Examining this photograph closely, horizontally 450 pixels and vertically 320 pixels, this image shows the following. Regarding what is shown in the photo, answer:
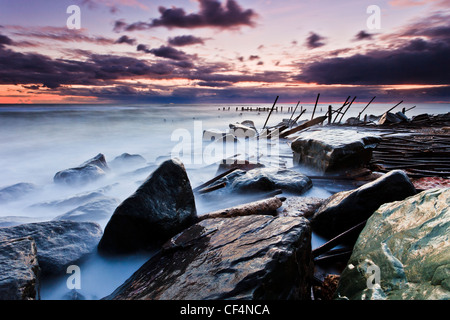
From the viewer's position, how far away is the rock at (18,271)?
1.71m

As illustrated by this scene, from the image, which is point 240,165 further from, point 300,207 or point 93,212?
point 93,212

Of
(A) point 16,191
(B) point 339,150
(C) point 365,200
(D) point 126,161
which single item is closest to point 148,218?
(C) point 365,200

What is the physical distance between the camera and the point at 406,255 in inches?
60.2

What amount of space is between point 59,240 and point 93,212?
6.15 ft

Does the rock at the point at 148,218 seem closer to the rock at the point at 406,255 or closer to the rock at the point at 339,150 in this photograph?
the rock at the point at 406,255

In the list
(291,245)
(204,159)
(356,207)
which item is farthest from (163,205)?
(204,159)

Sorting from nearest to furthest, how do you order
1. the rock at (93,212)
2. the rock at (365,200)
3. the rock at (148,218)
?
the rock at (365,200)
the rock at (148,218)
the rock at (93,212)

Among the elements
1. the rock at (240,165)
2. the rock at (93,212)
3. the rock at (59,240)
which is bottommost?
the rock at (93,212)

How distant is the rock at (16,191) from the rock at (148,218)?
509 cm

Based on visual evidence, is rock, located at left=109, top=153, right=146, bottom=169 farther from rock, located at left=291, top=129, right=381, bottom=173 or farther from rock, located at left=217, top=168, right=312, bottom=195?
rock, located at left=291, top=129, right=381, bottom=173

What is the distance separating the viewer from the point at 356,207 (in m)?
2.80

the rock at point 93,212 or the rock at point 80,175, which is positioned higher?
the rock at point 80,175

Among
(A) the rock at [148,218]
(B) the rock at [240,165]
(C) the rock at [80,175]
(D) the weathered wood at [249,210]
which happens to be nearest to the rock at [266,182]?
(D) the weathered wood at [249,210]
